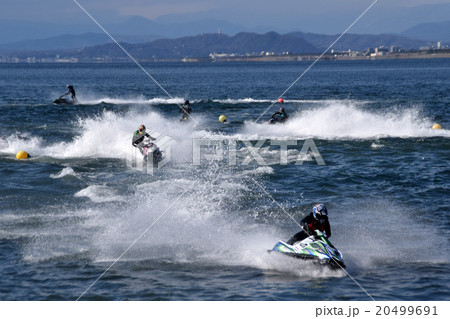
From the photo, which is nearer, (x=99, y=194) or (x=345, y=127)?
(x=99, y=194)

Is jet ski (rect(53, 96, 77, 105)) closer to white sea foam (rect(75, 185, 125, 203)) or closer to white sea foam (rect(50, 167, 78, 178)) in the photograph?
white sea foam (rect(50, 167, 78, 178))

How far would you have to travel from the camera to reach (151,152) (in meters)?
25.0

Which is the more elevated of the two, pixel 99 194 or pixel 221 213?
pixel 99 194

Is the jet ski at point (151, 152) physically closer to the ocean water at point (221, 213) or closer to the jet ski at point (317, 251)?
the ocean water at point (221, 213)

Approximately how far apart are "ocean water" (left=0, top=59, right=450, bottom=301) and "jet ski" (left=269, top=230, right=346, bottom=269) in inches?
9.5

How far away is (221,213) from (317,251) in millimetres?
5348

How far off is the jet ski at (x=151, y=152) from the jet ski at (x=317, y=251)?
40.6ft

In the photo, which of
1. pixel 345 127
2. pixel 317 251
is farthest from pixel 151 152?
pixel 345 127

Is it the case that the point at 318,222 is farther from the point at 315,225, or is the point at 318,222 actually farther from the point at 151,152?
the point at 151,152

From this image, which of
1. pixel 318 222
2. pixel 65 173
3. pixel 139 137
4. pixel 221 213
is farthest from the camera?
pixel 139 137

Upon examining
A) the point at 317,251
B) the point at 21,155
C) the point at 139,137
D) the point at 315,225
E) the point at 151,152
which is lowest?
the point at 317,251

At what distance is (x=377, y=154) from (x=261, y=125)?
37.5 ft
